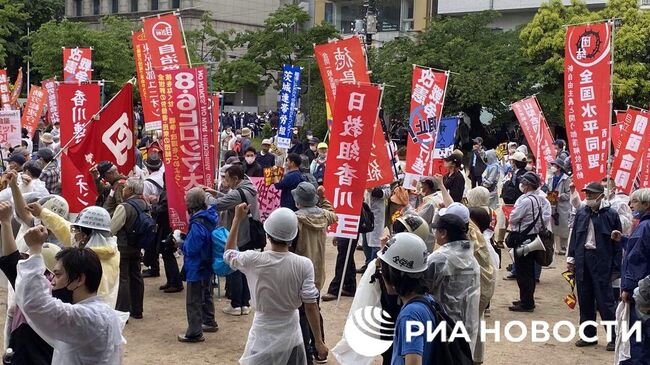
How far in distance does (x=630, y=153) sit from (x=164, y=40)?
7.96 m

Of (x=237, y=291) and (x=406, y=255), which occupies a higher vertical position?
(x=406, y=255)

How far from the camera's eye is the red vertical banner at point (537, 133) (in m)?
14.1

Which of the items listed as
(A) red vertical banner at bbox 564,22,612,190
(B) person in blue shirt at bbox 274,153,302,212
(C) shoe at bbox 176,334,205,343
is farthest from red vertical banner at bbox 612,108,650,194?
(C) shoe at bbox 176,334,205,343

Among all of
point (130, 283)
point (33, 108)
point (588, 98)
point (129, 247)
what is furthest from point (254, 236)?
point (33, 108)

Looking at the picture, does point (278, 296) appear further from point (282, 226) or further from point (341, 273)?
point (341, 273)

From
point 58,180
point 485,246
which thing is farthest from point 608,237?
point 58,180

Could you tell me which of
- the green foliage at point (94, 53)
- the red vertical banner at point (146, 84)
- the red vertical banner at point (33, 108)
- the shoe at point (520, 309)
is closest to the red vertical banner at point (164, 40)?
the red vertical banner at point (146, 84)

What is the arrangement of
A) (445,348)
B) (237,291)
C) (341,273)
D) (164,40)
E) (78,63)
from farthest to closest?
(78,63) < (164,40) < (341,273) < (237,291) < (445,348)

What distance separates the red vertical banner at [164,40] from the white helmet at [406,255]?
10089mm

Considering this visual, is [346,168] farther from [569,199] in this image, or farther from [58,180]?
[569,199]

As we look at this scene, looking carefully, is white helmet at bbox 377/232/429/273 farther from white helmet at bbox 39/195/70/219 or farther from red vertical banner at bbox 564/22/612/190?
red vertical banner at bbox 564/22/612/190

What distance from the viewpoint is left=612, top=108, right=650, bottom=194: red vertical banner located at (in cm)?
1130

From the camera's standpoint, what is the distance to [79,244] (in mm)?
6066

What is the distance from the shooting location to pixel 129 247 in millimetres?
9023
